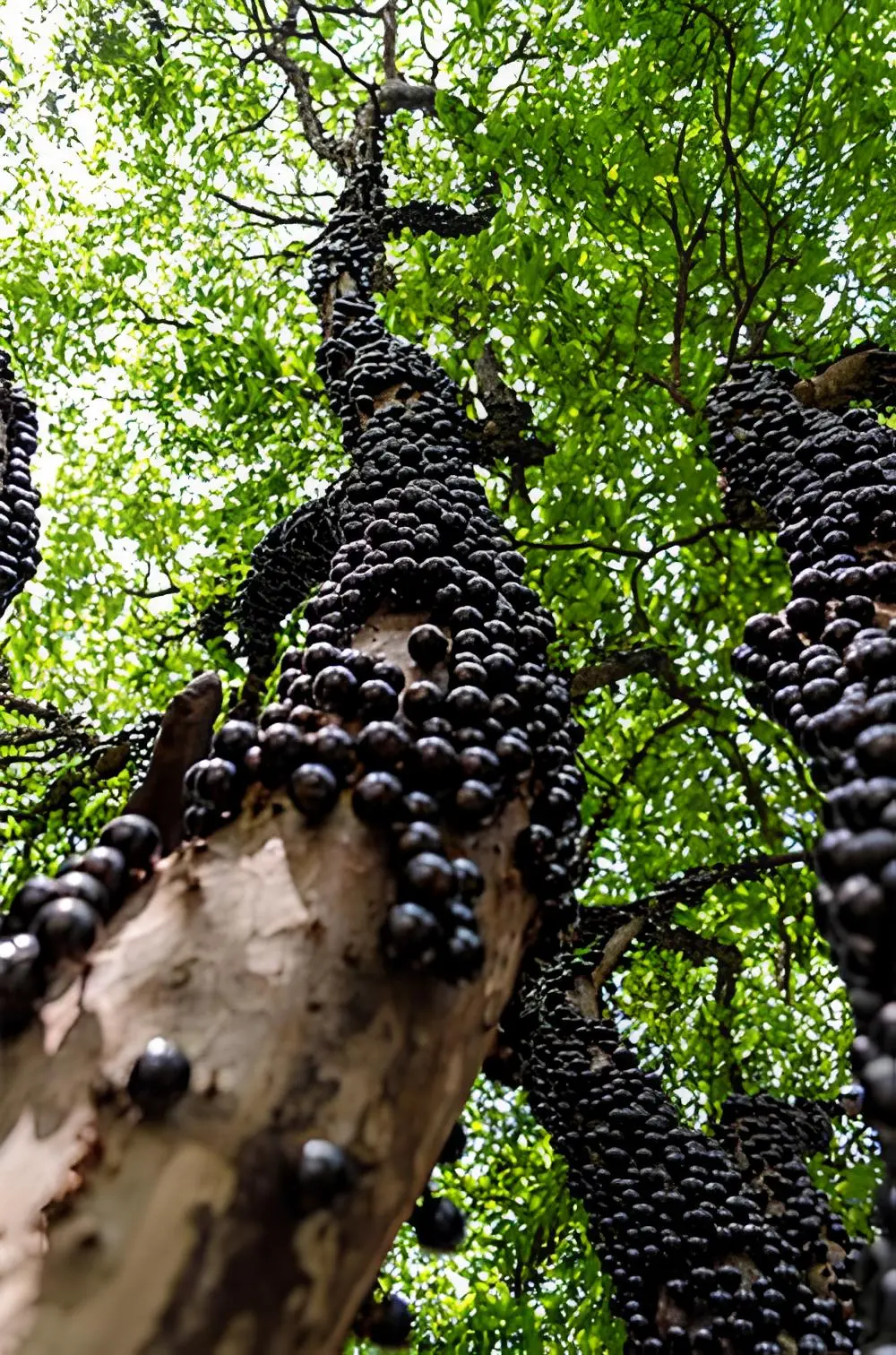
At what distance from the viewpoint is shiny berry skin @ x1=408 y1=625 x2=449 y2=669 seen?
82.1 inches

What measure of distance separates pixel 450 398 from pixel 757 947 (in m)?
3.97

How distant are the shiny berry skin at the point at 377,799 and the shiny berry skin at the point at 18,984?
1.75 ft

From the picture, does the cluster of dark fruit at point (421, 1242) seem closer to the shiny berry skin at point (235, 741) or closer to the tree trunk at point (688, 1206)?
the shiny berry skin at point (235, 741)

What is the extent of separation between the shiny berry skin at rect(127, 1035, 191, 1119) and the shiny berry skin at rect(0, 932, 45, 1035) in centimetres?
21

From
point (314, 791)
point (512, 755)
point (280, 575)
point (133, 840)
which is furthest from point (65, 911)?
point (280, 575)

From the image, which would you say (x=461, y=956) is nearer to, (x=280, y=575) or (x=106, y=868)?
(x=106, y=868)

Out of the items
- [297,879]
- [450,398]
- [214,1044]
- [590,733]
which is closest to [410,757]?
[297,879]

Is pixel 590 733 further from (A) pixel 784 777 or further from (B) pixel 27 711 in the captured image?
(B) pixel 27 711

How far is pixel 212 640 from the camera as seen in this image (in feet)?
18.8

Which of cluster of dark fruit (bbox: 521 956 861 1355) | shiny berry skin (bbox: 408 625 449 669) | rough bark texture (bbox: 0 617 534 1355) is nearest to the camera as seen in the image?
rough bark texture (bbox: 0 617 534 1355)

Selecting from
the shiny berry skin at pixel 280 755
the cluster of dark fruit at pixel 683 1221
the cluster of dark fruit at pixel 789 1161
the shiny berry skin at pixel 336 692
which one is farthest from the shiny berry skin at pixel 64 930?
the cluster of dark fruit at pixel 789 1161

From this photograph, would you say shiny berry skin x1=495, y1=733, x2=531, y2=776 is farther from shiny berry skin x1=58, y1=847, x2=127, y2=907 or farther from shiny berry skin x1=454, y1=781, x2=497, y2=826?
shiny berry skin x1=58, y1=847, x2=127, y2=907

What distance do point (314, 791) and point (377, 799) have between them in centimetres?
11

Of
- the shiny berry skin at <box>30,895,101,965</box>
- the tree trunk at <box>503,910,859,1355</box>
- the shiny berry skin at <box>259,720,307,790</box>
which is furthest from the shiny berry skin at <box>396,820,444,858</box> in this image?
the tree trunk at <box>503,910,859,1355</box>
